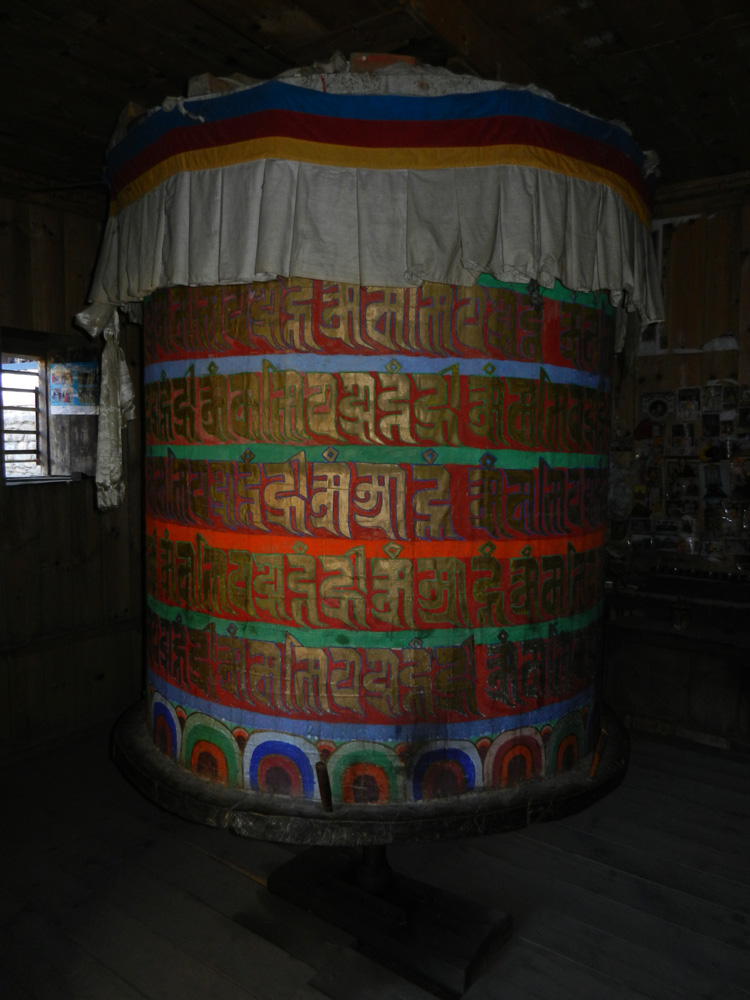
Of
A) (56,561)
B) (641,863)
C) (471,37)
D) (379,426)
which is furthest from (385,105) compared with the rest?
(56,561)

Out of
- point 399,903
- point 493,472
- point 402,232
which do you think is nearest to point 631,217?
point 402,232

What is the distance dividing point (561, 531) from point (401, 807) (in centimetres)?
120

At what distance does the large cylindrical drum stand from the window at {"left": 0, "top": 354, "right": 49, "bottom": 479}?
2.57 meters

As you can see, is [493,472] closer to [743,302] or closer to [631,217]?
[631,217]

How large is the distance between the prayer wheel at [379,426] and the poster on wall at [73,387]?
2.43 metres

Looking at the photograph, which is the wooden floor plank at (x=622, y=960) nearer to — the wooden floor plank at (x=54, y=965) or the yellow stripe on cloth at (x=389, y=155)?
the wooden floor plank at (x=54, y=965)

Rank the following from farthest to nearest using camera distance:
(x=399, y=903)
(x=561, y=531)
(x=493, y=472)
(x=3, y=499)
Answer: (x=3, y=499), (x=399, y=903), (x=561, y=531), (x=493, y=472)

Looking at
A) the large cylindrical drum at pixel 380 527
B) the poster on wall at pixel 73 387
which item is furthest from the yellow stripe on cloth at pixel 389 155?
the poster on wall at pixel 73 387

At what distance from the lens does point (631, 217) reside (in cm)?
289

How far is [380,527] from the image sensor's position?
8.72 feet

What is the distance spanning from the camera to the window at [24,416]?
195 inches

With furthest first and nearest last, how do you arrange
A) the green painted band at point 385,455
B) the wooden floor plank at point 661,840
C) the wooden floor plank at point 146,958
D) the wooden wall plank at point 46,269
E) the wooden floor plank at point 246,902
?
the wooden wall plank at point 46,269
the wooden floor plank at point 661,840
the wooden floor plank at point 246,902
the wooden floor plank at point 146,958
the green painted band at point 385,455

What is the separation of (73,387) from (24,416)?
38 cm

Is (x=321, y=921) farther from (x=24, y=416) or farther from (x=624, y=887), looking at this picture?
(x=24, y=416)
